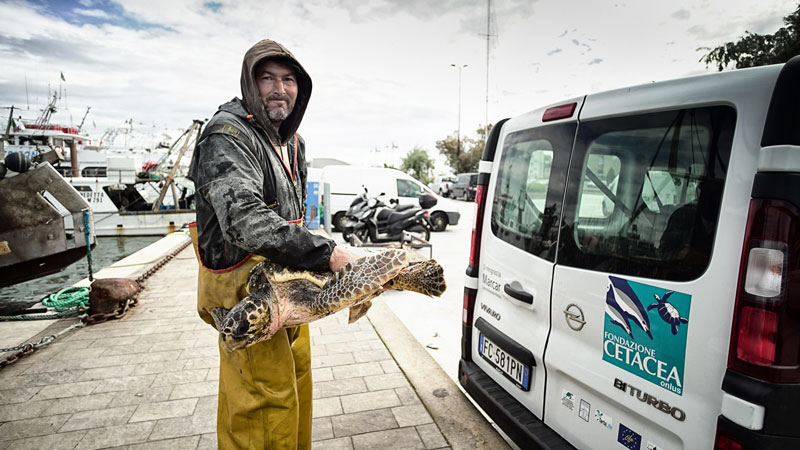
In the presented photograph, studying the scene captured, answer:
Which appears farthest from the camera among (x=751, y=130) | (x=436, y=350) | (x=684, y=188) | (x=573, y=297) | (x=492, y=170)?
(x=436, y=350)

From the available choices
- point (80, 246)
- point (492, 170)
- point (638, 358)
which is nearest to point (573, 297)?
point (638, 358)

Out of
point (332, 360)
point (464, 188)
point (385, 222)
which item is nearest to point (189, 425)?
point (332, 360)

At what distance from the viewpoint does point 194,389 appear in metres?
3.33

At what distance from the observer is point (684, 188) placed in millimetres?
1581

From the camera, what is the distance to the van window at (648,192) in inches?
58.7

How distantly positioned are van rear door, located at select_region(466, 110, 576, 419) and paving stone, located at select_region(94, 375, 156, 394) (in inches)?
104

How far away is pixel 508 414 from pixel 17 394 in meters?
3.55

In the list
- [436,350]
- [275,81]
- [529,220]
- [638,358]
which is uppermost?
[275,81]

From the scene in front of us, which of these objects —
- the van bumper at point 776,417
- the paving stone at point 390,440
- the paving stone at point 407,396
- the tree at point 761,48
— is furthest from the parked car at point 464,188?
the van bumper at point 776,417

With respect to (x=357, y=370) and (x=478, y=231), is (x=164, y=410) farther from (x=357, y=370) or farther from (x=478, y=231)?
(x=478, y=231)

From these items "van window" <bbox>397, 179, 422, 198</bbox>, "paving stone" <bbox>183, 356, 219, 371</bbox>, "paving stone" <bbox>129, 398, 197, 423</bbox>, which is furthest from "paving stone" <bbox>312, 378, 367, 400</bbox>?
"van window" <bbox>397, 179, 422, 198</bbox>

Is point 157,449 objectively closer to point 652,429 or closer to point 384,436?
point 384,436

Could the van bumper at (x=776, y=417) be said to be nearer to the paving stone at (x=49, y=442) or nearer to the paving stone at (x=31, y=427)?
the paving stone at (x=49, y=442)

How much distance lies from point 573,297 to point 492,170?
45.5 inches
